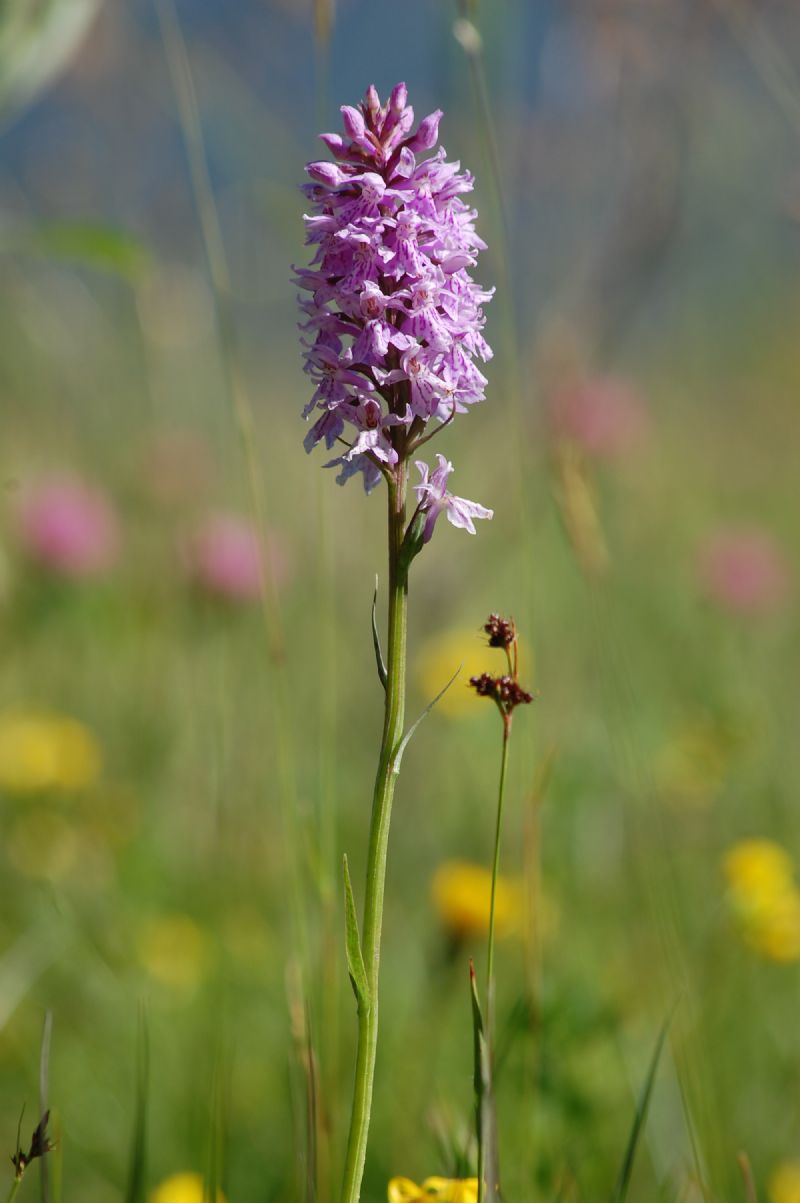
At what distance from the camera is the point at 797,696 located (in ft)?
12.6

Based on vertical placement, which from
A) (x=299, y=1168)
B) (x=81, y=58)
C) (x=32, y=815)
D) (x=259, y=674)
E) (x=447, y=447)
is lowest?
(x=299, y=1168)

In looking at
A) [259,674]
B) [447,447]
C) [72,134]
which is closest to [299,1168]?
[259,674]

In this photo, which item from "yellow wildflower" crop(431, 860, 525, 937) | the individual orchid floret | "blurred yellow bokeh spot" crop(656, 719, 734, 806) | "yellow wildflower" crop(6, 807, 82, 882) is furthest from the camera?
"blurred yellow bokeh spot" crop(656, 719, 734, 806)

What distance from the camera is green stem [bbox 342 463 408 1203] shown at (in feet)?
2.88

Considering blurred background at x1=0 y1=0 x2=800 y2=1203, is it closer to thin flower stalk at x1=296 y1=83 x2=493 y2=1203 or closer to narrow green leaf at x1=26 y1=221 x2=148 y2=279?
narrow green leaf at x1=26 y1=221 x2=148 y2=279

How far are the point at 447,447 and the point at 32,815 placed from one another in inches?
75.6

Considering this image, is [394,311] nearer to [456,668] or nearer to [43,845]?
[43,845]

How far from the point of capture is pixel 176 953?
2248 mm

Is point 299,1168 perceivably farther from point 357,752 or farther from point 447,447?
point 447,447

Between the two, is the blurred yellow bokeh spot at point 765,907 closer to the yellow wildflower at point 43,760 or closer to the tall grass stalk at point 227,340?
the tall grass stalk at point 227,340

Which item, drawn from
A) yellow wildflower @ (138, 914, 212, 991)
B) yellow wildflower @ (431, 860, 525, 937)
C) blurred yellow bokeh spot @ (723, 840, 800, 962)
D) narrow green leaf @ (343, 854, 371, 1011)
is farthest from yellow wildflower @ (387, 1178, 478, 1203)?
yellow wildflower @ (138, 914, 212, 991)

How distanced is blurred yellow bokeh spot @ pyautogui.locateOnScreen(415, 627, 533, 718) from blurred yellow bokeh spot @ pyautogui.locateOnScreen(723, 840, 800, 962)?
814 millimetres

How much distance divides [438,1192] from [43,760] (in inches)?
63.5

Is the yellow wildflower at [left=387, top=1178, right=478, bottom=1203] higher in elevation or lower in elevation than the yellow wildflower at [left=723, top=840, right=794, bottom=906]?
lower
